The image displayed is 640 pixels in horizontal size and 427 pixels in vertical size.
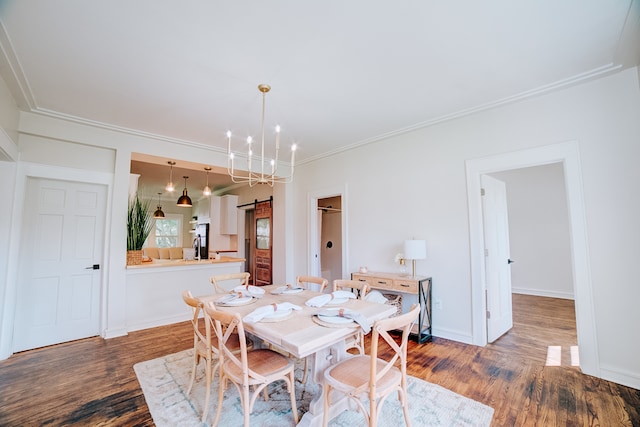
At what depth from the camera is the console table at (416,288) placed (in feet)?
10.9

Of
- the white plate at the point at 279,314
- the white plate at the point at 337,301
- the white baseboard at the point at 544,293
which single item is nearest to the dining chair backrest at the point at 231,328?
the white plate at the point at 279,314

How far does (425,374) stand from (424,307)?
1.08 metres

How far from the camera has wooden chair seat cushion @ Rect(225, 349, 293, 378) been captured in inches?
71.2

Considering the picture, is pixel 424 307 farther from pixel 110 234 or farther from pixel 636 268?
pixel 110 234

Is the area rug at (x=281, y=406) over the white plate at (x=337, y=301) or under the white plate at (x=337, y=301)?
under

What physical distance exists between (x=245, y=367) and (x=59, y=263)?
333cm

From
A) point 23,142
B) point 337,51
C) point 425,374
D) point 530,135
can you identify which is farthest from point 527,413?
point 23,142

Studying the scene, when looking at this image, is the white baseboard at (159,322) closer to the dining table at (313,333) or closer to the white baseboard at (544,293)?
the dining table at (313,333)

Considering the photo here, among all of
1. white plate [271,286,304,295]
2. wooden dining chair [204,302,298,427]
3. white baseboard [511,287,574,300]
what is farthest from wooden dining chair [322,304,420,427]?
white baseboard [511,287,574,300]

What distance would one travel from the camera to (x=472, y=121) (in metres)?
3.33

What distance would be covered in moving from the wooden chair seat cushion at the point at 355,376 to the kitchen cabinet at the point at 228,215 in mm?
5989

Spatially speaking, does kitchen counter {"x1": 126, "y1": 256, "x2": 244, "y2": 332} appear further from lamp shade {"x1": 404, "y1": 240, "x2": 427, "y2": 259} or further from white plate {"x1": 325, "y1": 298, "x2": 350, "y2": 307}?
lamp shade {"x1": 404, "y1": 240, "x2": 427, "y2": 259}

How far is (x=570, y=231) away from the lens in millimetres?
2693

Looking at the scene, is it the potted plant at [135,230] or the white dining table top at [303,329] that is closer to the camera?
the white dining table top at [303,329]
